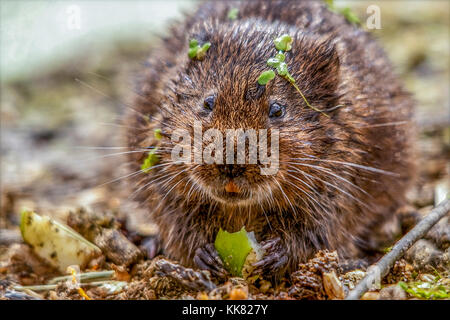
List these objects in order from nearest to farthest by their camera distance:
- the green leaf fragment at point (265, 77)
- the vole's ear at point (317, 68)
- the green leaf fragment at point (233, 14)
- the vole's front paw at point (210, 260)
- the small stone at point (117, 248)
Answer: the green leaf fragment at point (265, 77) → the vole's front paw at point (210, 260) → the vole's ear at point (317, 68) → the small stone at point (117, 248) → the green leaf fragment at point (233, 14)

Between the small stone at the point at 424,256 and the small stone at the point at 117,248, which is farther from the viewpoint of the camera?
the small stone at the point at 117,248

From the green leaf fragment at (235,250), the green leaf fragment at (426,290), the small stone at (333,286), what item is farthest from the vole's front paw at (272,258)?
the green leaf fragment at (426,290)

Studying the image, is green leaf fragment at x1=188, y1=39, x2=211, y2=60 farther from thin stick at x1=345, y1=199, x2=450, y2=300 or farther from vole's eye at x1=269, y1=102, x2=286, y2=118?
thin stick at x1=345, y1=199, x2=450, y2=300

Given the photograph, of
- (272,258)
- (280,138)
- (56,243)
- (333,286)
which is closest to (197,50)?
(280,138)

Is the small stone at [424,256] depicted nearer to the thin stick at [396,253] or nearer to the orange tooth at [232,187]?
the thin stick at [396,253]

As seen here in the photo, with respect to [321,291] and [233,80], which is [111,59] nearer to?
[233,80]

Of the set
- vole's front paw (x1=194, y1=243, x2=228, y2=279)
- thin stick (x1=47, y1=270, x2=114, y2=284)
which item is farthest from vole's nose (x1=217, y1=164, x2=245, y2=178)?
thin stick (x1=47, y1=270, x2=114, y2=284)

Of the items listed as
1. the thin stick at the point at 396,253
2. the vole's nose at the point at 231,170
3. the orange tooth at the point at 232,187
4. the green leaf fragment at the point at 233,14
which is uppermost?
the green leaf fragment at the point at 233,14
